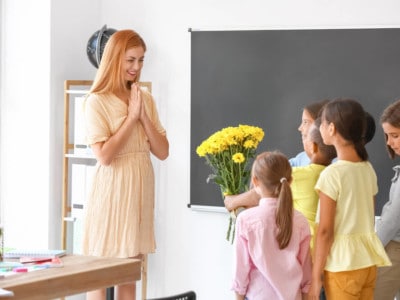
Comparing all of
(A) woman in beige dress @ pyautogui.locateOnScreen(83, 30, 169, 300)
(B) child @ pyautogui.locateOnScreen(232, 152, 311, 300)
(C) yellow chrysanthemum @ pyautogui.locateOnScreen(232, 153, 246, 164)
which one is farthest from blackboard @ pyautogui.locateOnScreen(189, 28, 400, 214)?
(B) child @ pyautogui.locateOnScreen(232, 152, 311, 300)

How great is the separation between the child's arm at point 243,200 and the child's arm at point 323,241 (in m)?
0.63

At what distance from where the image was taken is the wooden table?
9.45 feet

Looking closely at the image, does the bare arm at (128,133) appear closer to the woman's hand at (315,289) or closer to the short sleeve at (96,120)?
the short sleeve at (96,120)

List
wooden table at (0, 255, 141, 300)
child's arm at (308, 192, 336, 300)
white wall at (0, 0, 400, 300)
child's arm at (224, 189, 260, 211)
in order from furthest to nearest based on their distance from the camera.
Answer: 1. white wall at (0, 0, 400, 300)
2. child's arm at (224, 189, 260, 211)
3. child's arm at (308, 192, 336, 300)
4. wooden table at (0, 255, 141, 300)

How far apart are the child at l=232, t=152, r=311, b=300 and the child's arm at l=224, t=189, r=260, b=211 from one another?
64 centimetres

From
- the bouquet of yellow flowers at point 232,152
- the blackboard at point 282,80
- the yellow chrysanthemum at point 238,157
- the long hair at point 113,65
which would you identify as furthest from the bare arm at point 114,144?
the blackboard at point 282,80

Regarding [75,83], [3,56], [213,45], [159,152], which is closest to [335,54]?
[213,45]

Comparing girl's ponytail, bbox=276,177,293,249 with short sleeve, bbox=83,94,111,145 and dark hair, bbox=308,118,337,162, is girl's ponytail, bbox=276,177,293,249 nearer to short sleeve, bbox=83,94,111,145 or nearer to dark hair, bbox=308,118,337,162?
dark hair, bbox=308,118,337,162

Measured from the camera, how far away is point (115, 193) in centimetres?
424

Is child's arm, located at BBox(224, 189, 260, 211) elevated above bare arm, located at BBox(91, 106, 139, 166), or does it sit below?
below

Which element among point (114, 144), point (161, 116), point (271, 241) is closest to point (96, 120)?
point (114, 144)

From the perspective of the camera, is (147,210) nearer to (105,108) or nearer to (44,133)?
(105,108)

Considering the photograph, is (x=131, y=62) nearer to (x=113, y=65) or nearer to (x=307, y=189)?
(x=113, y=65)

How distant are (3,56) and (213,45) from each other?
1.50 metres
